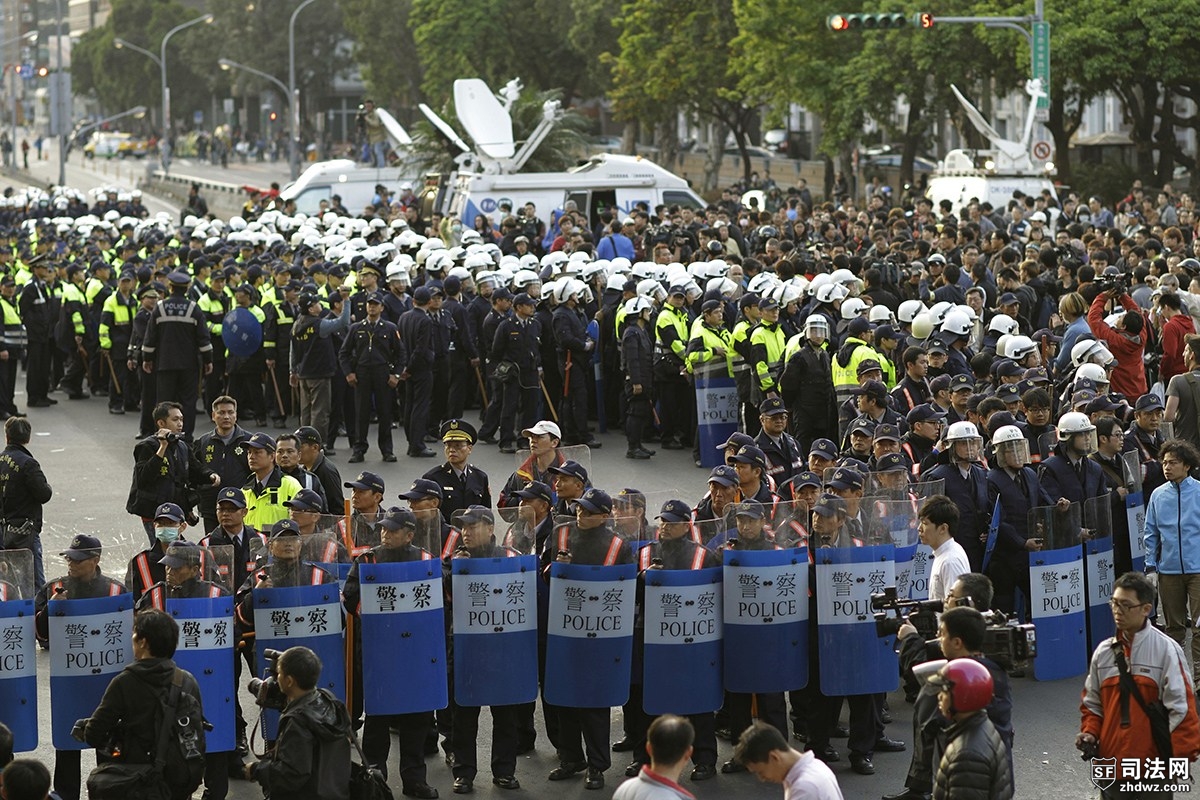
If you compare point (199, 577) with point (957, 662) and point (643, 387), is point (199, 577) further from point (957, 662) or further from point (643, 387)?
point (643, 387)

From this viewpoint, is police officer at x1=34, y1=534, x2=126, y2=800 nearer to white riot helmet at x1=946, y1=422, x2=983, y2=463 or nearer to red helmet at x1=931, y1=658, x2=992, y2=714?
red helmet at x1=931, y1=658, x2=992, y2=714

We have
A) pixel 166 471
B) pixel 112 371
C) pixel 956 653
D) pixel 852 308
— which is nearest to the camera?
pixel 956 653

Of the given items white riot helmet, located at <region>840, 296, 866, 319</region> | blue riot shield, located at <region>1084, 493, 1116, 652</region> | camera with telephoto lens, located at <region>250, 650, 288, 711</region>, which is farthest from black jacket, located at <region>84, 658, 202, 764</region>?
white riot helmet, located at <region>840, 296, 866, 319</region>

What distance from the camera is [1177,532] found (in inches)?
433

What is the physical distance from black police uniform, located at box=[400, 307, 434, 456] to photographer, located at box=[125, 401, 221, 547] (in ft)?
19.8

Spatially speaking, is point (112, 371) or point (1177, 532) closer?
point (1177, 532)

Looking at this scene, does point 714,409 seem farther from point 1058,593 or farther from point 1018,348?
point 1058,593

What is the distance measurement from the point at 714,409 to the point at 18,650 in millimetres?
10321

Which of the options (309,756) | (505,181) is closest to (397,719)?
(309,756)

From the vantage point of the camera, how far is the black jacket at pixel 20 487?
475 inches

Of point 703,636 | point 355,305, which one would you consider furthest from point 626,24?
point 703,636

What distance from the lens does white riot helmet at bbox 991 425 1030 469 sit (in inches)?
450

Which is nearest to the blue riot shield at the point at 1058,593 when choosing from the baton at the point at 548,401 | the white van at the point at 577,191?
the baton at the point at 548,401

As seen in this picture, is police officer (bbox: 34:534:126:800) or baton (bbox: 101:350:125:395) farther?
baton (bbox: 101:350:125:395)
